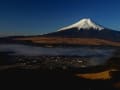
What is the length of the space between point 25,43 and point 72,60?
10.8 ft

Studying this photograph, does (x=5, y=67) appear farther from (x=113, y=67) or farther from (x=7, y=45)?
(x=113, y=67)

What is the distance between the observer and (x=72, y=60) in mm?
12102

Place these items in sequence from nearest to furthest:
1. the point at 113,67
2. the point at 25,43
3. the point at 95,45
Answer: the point at 113,67 < the point at 25,43 < the point at 95,45

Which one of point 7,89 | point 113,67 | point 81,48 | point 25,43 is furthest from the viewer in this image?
point 81,48

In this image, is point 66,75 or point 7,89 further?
point 66,75

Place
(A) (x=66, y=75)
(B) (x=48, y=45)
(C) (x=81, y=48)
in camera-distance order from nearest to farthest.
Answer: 1. (A) (x=66, y=75)
2. (B) (x=48, y=45)
3. (C) (x=81, y=48)

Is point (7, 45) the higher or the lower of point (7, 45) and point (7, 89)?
the higher

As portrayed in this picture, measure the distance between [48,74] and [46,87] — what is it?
3.52 feet

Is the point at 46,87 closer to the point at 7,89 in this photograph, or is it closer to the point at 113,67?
the point at 7,89

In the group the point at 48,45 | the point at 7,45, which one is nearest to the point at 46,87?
the point at 7,45

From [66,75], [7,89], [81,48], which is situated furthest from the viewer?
[81,48]

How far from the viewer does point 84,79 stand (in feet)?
31.0

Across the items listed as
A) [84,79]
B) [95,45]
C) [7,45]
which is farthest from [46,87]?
[95,45]

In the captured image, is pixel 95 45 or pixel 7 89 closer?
pixel 7 89
